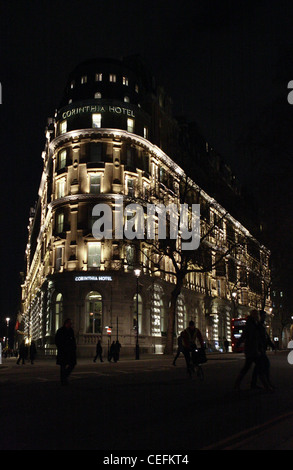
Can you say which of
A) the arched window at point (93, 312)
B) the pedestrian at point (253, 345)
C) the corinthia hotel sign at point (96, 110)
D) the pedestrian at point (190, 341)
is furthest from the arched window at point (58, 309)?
the pedestrian at point (253, 345)

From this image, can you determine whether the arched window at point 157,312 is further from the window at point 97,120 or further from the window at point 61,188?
the window at point 97,120

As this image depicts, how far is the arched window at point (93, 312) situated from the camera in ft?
162

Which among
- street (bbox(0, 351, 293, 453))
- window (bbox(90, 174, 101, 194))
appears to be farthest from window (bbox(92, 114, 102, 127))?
street (bbox(0, 351, 293, 453))

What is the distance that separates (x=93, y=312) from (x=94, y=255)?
5448mm

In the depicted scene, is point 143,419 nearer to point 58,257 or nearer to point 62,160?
point 58,257

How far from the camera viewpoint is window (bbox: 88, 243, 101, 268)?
50312 mm

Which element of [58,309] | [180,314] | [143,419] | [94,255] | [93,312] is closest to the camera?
[143,419]

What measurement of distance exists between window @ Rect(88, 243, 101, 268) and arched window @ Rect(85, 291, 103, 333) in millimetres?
2703

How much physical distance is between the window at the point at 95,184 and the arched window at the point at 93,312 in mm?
10199

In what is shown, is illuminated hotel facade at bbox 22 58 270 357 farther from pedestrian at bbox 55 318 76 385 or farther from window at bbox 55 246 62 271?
pedestrian at bbox 55 318 76 385

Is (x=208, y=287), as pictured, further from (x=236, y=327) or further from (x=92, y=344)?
(x=92, y=344)

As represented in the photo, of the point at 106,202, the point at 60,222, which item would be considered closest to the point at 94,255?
the point at 106,202

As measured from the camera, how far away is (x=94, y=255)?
50594 mm

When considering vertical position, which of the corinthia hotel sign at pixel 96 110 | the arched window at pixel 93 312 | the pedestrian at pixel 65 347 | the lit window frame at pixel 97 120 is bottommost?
the pedestrian at pixel 65 347
